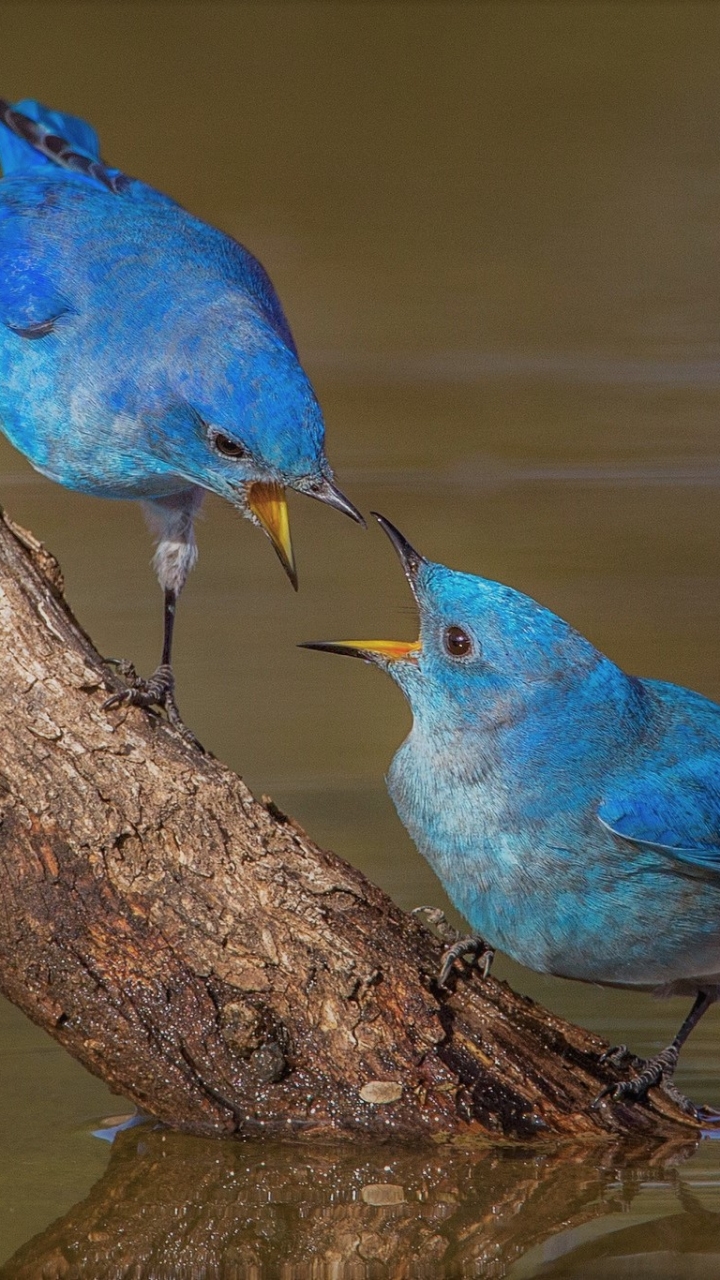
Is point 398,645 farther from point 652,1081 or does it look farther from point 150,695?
point 652,1081

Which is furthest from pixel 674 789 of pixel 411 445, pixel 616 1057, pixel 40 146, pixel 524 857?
pixel 411 445

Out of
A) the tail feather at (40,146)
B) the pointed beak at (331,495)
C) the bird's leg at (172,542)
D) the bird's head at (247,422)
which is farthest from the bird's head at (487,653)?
the tail feather at (40,146)

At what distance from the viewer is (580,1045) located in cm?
502

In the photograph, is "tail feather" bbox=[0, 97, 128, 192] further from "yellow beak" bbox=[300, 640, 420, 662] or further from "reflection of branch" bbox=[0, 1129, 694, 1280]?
"reflection of branch" bbox=[0, 1129, 694, 1280]

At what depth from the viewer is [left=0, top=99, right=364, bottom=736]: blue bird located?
5445mm

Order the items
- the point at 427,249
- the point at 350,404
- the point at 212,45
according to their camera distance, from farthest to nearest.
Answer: the point at 212,45
the point at 427,249
the point at 350,404

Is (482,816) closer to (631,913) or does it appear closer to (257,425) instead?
(631,913)

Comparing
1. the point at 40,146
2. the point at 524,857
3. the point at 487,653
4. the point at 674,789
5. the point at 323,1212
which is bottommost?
the point at 323,1212

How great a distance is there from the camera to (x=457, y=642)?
17.2 feet

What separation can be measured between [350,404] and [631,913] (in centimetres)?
818

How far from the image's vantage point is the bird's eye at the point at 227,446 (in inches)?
216

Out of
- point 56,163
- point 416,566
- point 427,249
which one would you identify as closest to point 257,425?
point 416,566

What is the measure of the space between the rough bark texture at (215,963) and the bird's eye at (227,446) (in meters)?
0.94

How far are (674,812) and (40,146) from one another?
11.6 feet
